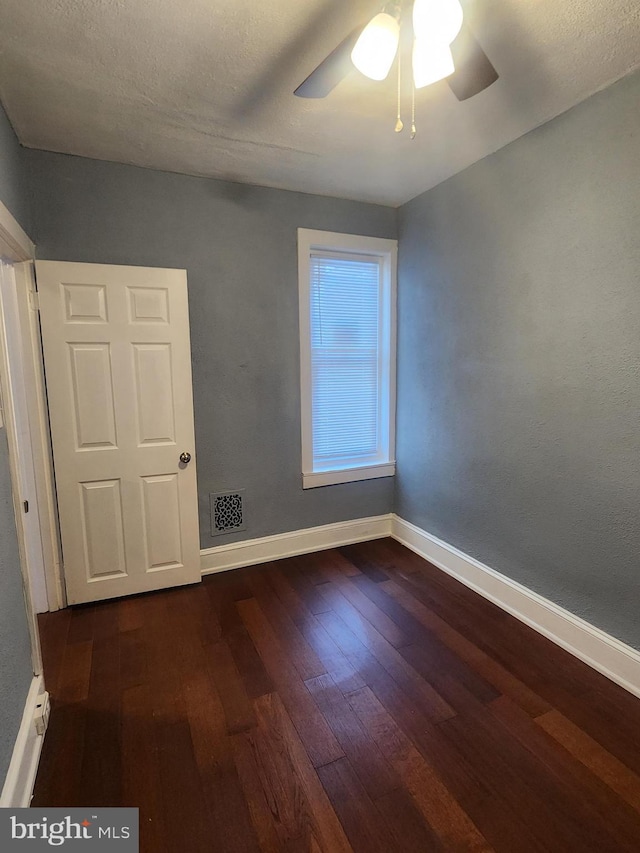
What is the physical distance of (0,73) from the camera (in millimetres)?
1709

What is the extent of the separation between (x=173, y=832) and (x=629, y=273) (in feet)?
8.83

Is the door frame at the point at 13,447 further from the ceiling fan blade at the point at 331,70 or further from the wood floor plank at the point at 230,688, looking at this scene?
the ceiling fan blade at the point at 331,70

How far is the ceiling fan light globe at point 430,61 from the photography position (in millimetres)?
1256

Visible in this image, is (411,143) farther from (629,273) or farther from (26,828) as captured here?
(26,828)

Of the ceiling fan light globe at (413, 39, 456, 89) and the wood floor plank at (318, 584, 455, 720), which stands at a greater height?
the ceiling fan light globe at (413, 39, 456, 89)

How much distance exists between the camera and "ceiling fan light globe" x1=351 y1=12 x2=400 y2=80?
123 centimetres

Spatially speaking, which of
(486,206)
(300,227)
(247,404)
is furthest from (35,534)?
(486,206)

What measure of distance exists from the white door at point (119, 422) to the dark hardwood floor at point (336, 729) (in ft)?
1.06

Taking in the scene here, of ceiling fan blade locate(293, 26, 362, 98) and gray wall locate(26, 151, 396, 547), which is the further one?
gray wall locate(26, 151, 396, 547)

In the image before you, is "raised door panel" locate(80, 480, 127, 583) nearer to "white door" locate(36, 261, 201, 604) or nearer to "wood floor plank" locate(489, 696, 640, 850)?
"white door" locate(36, 261, 201, 604)

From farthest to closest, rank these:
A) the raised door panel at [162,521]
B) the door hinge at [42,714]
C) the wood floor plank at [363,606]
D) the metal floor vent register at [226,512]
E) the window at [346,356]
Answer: the window at [346,356], the metal floor vent register at [226,512], the raised door panel at [162,521], the wood floor plank at [363,606], the door hinge at [42,714]

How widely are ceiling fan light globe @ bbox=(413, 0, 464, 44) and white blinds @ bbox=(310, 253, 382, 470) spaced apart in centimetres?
198

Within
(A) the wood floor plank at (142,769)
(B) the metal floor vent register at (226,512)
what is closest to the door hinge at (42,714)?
(A) the wood floor plank at (142,769)

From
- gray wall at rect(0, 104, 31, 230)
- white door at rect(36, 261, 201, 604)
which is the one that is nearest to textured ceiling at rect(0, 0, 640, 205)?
gray wall at rect(0, 104, 31, 230)
